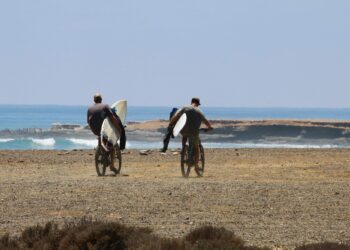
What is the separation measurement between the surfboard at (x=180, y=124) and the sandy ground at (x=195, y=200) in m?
1.07

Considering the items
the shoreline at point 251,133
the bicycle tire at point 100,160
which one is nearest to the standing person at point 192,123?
the bicycle tire at point 100,160

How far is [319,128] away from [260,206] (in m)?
79.9

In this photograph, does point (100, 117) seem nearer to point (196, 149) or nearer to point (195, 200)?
point (196, 149)

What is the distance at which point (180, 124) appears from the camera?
23.1 metres

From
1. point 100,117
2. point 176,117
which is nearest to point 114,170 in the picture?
point 100,117

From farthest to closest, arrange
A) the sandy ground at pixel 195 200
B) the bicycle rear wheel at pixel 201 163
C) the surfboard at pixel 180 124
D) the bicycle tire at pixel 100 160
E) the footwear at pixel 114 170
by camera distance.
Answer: the footwear at pixel 114 170 → the bicycle tire at pixel 100 160 → the bicycle rear wheel at pixel 201 163 → the surfboard at pixel 180 124 → the sandy ground at pixel 195 200

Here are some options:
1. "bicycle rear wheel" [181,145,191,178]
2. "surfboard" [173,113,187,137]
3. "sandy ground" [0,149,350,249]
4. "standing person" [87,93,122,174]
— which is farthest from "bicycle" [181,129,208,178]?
"standing person" [87,93,122,174]

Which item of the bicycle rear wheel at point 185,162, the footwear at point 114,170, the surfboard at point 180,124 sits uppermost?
the surfboard at point 180,124

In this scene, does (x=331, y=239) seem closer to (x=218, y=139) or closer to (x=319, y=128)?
(x=218, y=139)

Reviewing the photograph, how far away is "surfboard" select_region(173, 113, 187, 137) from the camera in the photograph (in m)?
23.0

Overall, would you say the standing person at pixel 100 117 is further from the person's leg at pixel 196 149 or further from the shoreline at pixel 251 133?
the shoreline at pixel 251 133

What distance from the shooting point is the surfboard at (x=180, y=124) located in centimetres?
2296

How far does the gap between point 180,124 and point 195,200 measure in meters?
6.08

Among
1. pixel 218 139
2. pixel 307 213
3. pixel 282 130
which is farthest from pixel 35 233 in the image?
pixel 282 130
